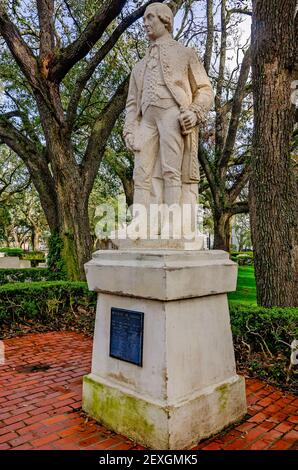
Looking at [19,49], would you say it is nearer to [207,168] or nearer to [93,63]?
[93,63]

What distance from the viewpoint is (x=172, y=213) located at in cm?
363

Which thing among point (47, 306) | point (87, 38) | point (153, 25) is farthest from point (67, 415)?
point (87, 38)

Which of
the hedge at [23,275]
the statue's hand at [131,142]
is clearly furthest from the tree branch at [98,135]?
the statue's hand at [131,142]

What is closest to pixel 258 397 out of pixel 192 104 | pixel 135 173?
pixel 135 173

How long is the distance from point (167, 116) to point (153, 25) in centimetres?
93

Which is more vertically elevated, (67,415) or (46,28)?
(46,28)

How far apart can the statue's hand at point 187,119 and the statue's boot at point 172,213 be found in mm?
558

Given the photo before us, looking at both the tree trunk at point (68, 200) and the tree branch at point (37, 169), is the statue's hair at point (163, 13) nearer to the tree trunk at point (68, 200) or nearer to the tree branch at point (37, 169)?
the tree trunk at point (68, 200)

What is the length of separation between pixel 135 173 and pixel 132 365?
1.81m

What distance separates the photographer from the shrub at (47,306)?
7.13m

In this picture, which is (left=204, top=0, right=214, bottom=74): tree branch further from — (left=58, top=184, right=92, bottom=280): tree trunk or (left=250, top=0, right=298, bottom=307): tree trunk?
(left=250, top=0, right=298, bottom=307): tree trunk

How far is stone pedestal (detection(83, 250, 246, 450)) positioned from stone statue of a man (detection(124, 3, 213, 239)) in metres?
0.78

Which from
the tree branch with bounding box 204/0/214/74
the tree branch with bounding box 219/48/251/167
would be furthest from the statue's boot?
the tree branch with bounding box 204/0/214/74
